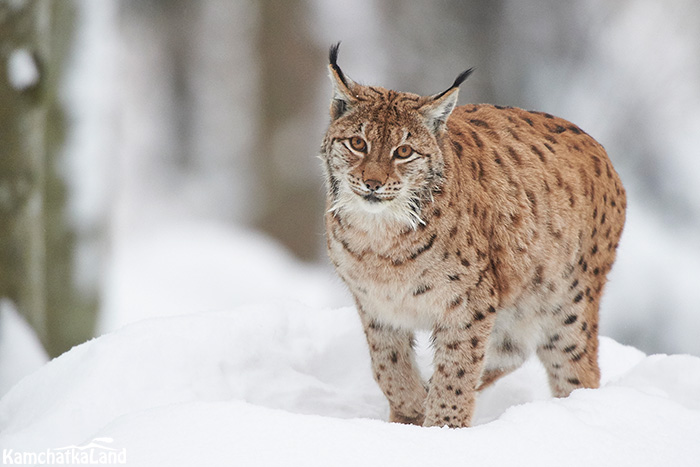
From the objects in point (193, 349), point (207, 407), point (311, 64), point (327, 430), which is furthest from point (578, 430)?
point (311, 64)

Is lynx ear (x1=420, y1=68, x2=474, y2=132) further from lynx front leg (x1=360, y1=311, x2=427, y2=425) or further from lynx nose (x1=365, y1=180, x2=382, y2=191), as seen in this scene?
lynx front leg (x1=360, y1=311, x2=427, y2=425)

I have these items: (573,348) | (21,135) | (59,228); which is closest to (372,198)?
(573,348)

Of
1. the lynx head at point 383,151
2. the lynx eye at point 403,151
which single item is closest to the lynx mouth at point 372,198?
the lynx head at point 383,151

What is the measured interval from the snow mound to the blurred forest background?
1428 millimetres

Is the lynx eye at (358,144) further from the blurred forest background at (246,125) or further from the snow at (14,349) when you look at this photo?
the snow at (14,349)

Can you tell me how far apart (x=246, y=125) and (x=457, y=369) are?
8825mm

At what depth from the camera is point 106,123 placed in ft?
19.2

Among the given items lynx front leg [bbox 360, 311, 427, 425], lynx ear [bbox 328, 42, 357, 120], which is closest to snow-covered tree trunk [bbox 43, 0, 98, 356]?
lynx ear [bbox 328, 42, 357, 120]

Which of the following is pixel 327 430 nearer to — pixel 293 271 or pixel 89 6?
pixel 89 6

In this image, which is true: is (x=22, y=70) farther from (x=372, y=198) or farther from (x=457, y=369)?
(x=457, y=369)

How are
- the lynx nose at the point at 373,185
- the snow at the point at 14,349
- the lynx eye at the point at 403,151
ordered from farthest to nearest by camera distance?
the snow at the point at 14,349
the lynx eye at the point at 403,151
the lynx nose at the point at 373,185

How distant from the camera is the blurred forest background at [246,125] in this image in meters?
5.52

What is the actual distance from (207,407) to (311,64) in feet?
25.5

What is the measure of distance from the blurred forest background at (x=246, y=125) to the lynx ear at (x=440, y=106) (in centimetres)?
252
